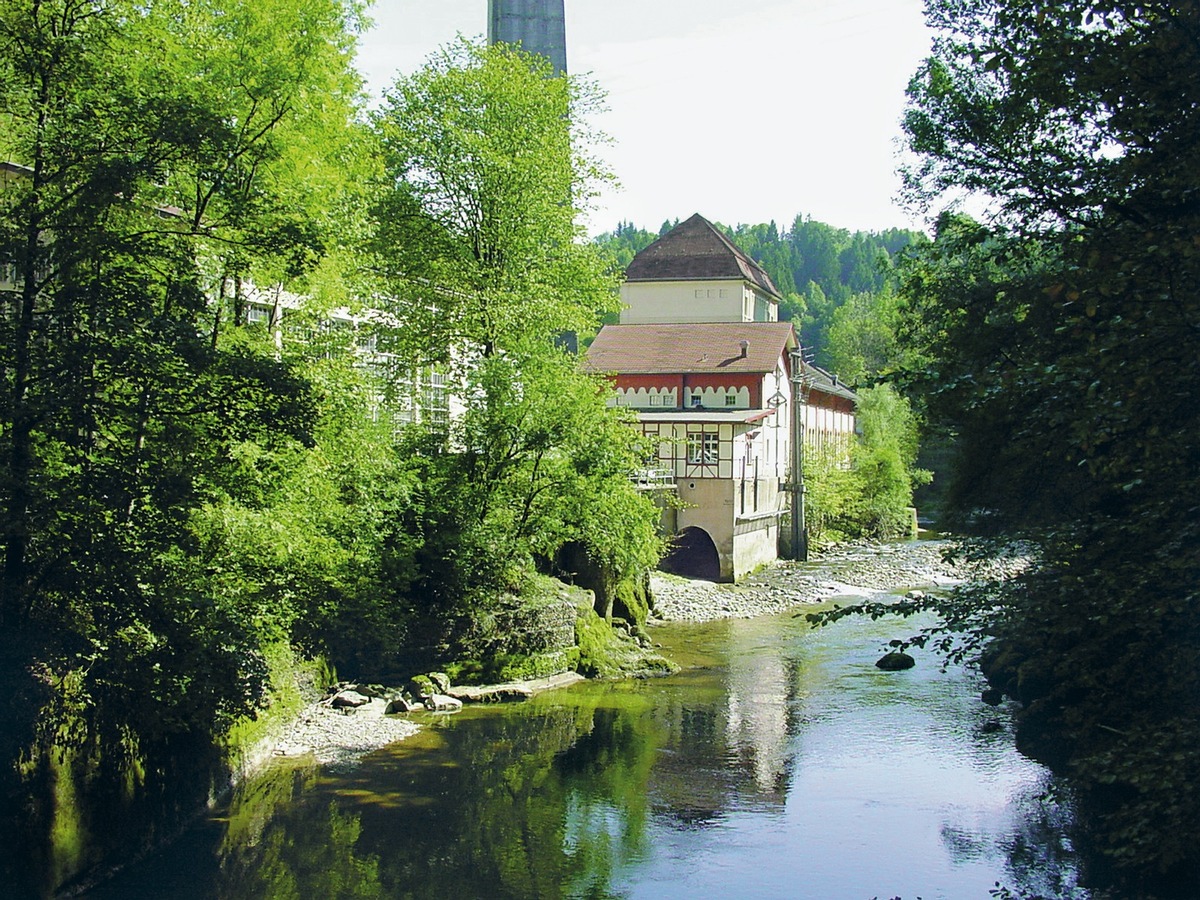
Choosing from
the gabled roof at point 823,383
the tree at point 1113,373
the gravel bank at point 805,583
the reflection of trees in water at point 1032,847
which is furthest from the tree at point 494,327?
the gabled roof at point 823,383

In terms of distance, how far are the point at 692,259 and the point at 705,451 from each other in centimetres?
2919

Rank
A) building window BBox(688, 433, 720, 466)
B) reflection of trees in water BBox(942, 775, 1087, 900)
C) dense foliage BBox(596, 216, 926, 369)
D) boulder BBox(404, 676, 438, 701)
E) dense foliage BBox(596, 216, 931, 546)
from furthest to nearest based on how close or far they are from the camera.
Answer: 1. dense foliage BBox(596, 216, 926, 369)
2. dense foliage BBox(596, 216, 931, 546)
3. building window BBox(688, 433, 720, 466)
4. boulder BBox(404, 676, 438, 701)
5. reflection of trees in water BBox(942, 775, 1087, 900)

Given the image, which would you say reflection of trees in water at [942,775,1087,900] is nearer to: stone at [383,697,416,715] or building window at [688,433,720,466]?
stone at [383,697,416,715]

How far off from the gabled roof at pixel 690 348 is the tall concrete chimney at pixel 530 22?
40.0ft

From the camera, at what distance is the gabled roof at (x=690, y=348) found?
49.6 metres

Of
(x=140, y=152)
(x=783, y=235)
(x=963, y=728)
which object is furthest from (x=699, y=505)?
(x=783, y=235)

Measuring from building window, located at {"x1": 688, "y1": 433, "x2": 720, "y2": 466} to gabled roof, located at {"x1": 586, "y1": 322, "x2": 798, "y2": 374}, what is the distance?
5.81 m

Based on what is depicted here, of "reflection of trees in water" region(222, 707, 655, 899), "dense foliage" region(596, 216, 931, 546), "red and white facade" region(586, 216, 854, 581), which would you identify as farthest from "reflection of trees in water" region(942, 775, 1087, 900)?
"red and white facade" region(586, 216, 854, 581)

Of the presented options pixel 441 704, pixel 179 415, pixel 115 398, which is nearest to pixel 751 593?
A: pixel 441 704

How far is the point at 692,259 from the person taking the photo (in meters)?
71.0

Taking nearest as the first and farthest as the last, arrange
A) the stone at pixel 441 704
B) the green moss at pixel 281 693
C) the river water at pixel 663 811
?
the river water at pixel 663 811
the green moss at pixel 281 693
the stone at pixel 441 704

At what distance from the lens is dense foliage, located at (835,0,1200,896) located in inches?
251

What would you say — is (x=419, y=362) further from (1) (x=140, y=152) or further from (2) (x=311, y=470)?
(1) (x=140, y=152)

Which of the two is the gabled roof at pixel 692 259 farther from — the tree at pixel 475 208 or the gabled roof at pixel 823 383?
the tree at pixel 475 208
